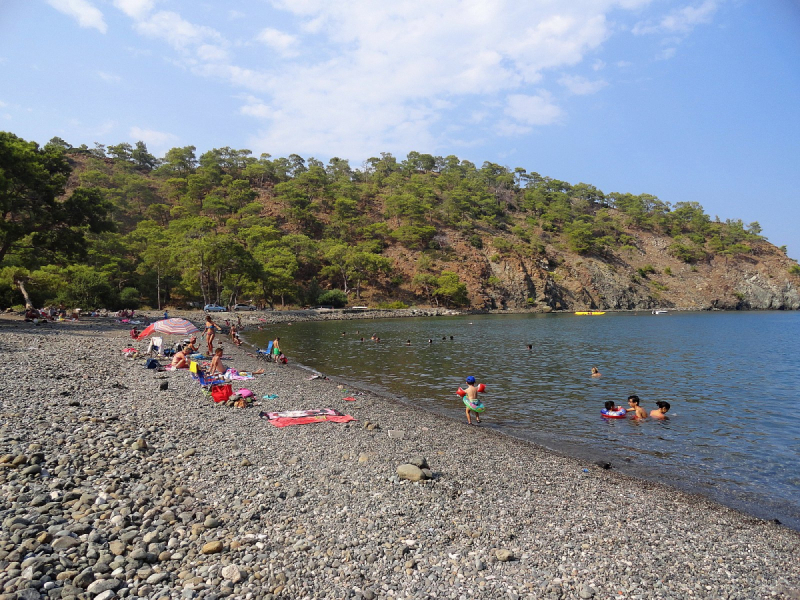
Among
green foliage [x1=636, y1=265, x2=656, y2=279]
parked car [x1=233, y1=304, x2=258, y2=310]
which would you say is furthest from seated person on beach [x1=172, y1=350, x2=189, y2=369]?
green foliage [x1=636, y1=265, x2=656, y2=279]

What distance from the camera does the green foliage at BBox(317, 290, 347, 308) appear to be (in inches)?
3366

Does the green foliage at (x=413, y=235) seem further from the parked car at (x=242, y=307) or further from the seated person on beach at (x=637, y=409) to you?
the seated person on beach at (x=637, y=409)

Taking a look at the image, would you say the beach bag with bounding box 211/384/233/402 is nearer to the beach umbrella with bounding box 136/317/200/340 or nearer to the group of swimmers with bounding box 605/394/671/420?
the beach umbrella with bounding box 136/317/200/340

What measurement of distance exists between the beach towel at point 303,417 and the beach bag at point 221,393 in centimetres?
212

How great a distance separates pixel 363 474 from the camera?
331 inches

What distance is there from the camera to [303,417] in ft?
41.4

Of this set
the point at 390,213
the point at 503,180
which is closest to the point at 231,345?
the point at 390,213

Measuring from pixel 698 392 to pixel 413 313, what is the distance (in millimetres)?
68181

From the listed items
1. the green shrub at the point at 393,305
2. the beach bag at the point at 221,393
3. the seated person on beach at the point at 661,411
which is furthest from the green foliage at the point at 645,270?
the beach bag at the point at 221,393

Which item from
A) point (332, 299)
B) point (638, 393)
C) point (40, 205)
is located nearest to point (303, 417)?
point (638, 393)

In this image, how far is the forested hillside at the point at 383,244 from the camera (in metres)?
68.4

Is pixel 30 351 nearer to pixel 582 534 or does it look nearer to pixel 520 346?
pixel 582 534

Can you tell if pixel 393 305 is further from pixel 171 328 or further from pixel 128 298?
pixel 171 328

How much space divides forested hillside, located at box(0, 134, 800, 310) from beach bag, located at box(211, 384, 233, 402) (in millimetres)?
42580
